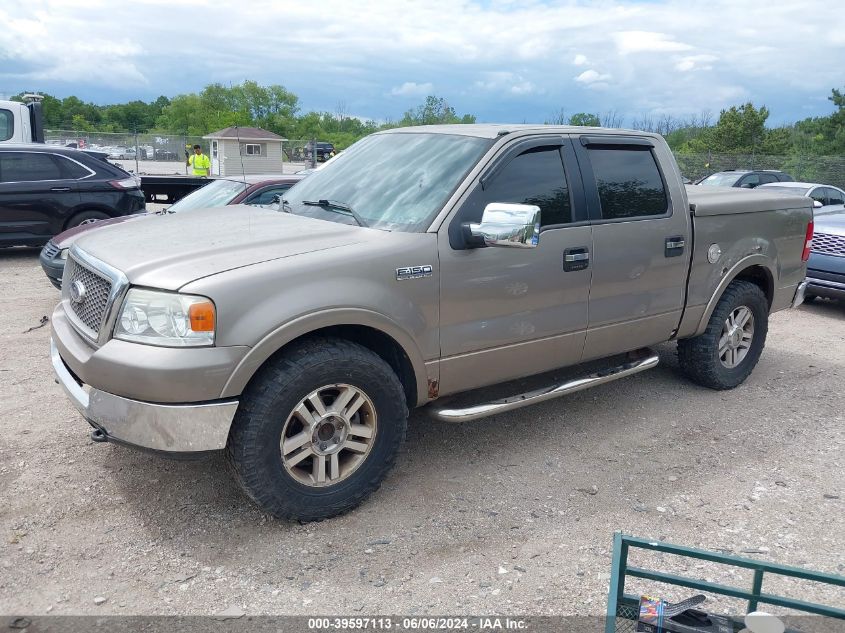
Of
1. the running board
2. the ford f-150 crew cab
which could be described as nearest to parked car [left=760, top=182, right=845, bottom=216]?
the ford f-150 crew cab

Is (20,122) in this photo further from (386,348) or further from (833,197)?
(833,197)

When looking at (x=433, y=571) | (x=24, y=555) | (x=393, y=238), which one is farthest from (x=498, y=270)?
Result: (x=24, y=555)

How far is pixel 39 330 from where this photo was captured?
681 cm

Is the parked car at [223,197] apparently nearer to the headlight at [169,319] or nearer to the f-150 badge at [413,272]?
the f-150 badge at [413,272]

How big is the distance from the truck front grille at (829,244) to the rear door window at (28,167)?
10309 millimetres

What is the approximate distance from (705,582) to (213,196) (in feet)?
24.2

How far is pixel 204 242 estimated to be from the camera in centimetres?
355

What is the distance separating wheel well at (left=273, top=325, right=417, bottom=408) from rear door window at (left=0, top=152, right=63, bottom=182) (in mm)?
8578

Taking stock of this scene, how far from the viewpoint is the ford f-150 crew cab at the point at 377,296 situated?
3121 mm

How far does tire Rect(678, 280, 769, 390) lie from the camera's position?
17.8 feet

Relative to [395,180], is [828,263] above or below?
below

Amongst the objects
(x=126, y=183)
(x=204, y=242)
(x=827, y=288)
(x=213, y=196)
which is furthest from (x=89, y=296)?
(x=827, y=288)

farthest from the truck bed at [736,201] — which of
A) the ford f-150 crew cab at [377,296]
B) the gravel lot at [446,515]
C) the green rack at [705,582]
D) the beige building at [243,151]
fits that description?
the beige building at [243,151]

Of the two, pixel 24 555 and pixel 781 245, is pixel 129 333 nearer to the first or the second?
pixel 24 555
